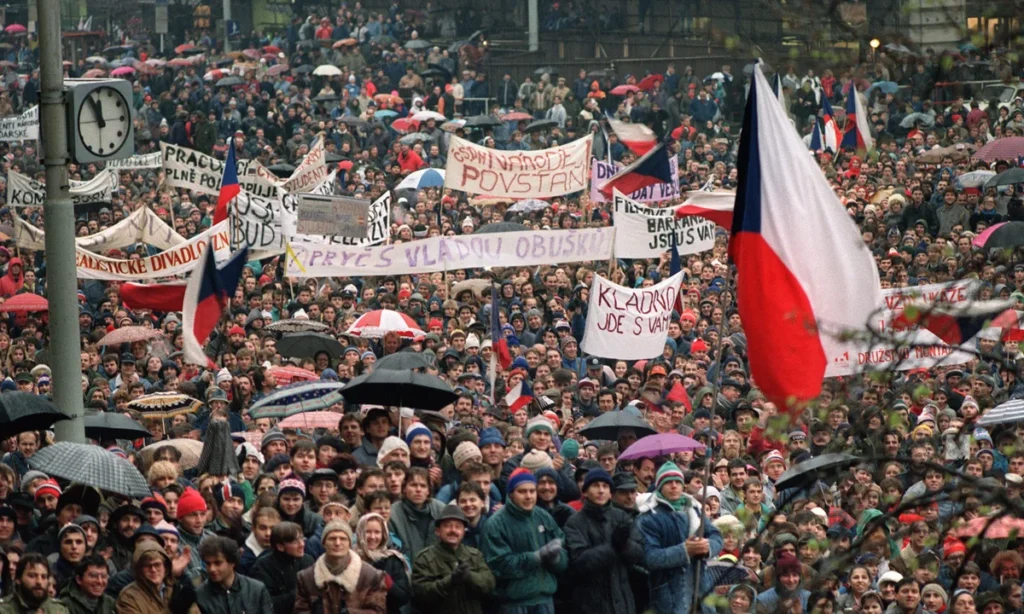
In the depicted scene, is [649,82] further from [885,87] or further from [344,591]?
[344,591]

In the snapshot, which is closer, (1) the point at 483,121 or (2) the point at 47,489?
(2) the point at 47,489

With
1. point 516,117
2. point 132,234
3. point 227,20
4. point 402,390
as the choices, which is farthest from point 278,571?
point 227,20

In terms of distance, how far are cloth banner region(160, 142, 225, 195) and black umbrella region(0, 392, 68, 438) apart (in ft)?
45.5

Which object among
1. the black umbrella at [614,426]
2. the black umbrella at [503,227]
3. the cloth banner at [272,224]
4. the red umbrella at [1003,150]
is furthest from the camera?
the red umbrella at [1003,150]

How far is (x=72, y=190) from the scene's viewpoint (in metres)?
26.0

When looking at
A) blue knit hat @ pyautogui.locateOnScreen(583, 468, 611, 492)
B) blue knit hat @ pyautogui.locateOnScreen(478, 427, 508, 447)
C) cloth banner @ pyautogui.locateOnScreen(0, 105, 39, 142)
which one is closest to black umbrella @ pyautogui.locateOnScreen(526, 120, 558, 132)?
cloth banner @ pyautogui.locateOnScreen(0, 105, 39, 142)

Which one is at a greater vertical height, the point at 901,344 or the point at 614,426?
the point at 901,344

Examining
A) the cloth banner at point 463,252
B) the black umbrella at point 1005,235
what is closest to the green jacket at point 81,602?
the cloth banner at point 463,252

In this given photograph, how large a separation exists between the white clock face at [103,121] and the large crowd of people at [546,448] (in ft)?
6.14

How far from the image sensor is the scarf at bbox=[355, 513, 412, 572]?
936cm

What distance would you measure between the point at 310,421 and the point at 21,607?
5.63m

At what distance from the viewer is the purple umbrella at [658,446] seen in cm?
1191

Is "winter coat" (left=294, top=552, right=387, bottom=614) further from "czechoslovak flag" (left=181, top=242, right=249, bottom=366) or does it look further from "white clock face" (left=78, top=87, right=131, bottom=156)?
"czechoslovak flag" (left=181, top=242, right=249, bottom=366)

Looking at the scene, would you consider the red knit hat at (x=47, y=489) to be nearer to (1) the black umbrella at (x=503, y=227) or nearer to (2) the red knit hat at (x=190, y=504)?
(2) the red knit hat at (x=190, y=504)
